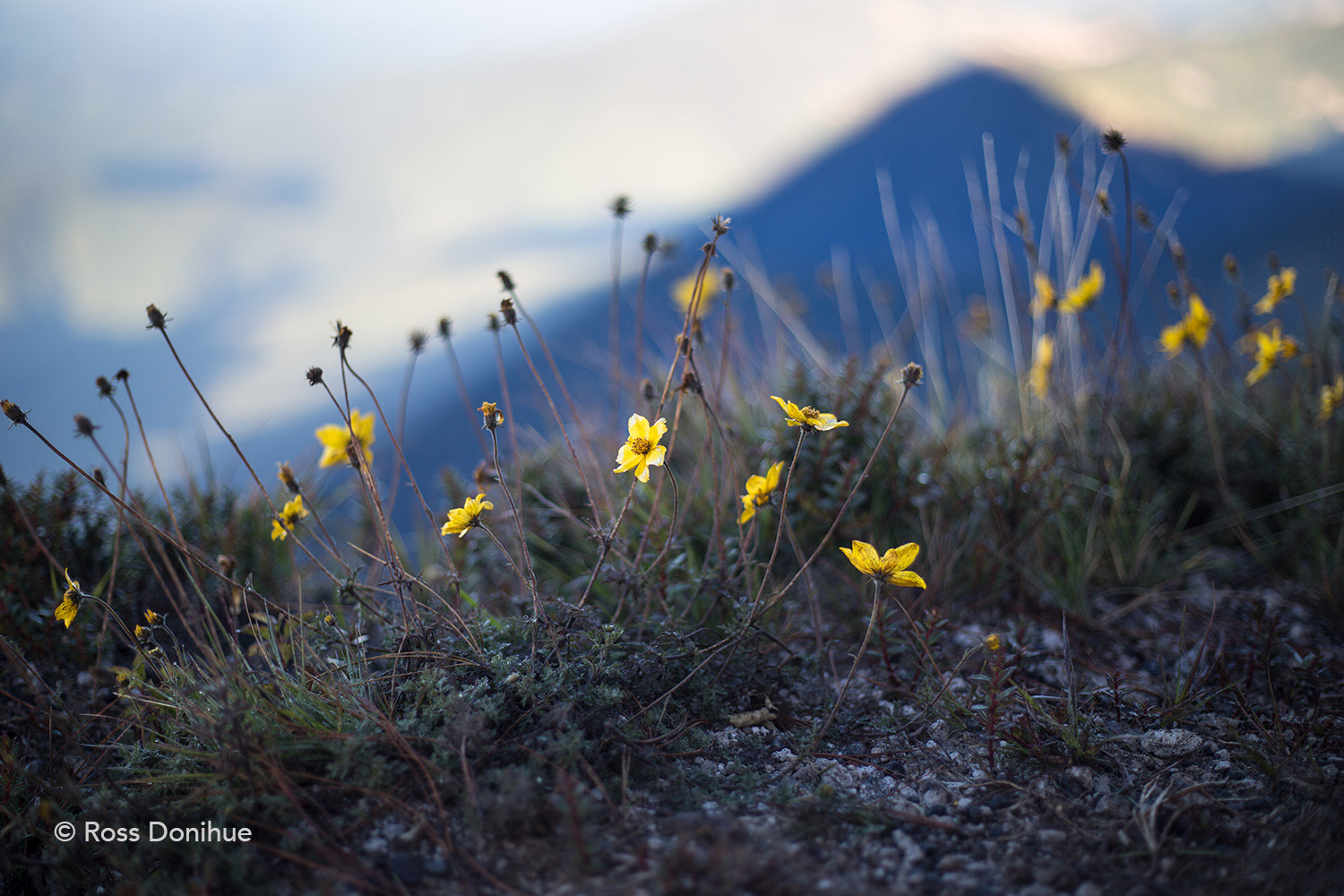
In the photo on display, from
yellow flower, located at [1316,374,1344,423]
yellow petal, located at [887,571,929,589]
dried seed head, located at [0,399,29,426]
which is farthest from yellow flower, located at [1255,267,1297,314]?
dried seed head, located at [0,399,29,426]

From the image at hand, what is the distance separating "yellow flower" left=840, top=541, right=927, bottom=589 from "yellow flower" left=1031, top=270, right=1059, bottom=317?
190 cm

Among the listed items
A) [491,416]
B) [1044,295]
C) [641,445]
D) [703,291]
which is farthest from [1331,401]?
[491,416]

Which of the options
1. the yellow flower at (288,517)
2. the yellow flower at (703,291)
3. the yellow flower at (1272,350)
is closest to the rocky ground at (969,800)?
the yellow flower at (288,517)

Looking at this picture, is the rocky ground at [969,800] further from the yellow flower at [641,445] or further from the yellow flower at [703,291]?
the yellow flower at [703,291]

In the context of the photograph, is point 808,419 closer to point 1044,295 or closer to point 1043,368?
point 1044,295

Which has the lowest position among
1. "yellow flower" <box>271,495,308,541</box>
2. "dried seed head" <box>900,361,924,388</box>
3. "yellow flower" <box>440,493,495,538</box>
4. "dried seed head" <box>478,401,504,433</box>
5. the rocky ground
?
the rocky ground

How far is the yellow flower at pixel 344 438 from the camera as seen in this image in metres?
1.97

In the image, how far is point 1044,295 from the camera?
10.3ft

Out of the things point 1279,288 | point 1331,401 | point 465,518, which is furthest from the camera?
point 1279,288

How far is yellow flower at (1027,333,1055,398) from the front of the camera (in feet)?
11.1

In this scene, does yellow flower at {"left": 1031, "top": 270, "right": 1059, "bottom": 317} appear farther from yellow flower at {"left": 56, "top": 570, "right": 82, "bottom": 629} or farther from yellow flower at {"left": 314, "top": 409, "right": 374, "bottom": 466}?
yellow flower at {"left": 56, "top": 570, "right": 82, "bottom": 629}

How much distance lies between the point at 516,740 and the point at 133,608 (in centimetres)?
188

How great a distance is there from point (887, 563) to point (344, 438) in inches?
56.5

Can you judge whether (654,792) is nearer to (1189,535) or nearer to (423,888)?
(423,888)
